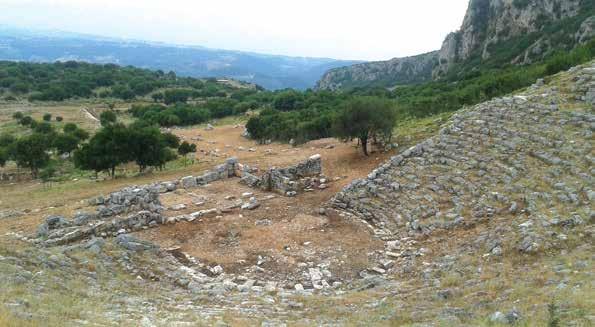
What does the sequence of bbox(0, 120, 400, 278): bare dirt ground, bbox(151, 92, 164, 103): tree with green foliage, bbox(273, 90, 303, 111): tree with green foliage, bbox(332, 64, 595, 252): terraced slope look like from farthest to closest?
bbox(151, 92, 164, 103): tree with green foliage, bbox(273, 90, 303, 111): tree with green foliage, bbox(0, 120, 400, 278): bare dirt ground, bbox(332, 64, 595, 252): terraced slope

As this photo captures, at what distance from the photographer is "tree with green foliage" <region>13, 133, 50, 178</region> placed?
135ft

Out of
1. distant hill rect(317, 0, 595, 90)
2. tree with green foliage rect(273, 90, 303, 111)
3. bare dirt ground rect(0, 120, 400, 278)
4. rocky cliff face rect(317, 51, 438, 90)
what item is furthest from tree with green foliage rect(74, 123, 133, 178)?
rocky cliff face rect(317, 51, 438, 90)

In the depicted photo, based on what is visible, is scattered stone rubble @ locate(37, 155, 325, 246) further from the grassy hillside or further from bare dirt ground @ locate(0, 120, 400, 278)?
the grassy hillside

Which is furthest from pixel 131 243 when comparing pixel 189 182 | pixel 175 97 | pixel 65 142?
pixel 175 97

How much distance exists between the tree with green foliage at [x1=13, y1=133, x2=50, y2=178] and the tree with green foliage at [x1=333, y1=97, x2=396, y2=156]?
29183 millimetres

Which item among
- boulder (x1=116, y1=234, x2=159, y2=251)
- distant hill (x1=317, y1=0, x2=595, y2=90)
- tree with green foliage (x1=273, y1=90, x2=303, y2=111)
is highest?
distant hill (x1=317, y1=0, x2=595, y2=90)

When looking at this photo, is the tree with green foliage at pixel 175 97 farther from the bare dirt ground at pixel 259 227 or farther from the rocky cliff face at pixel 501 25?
the bare dirt ground at pixel 259 227

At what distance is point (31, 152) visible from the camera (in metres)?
41.1

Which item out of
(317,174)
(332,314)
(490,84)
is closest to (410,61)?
(490,84)

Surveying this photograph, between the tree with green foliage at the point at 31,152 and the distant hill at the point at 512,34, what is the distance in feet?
233

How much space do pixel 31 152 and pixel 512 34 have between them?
104 meters

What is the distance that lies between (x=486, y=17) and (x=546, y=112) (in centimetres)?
11359

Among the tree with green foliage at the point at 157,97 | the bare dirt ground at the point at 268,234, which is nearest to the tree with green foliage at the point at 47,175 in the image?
the bare dirt ground at the point at 268,234

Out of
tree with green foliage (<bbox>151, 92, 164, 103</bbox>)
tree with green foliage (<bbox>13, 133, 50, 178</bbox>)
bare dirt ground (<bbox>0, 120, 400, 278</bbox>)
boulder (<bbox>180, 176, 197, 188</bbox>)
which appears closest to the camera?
bare dirt ground (<bbox>0, 120, 400, 278</bbox>)
